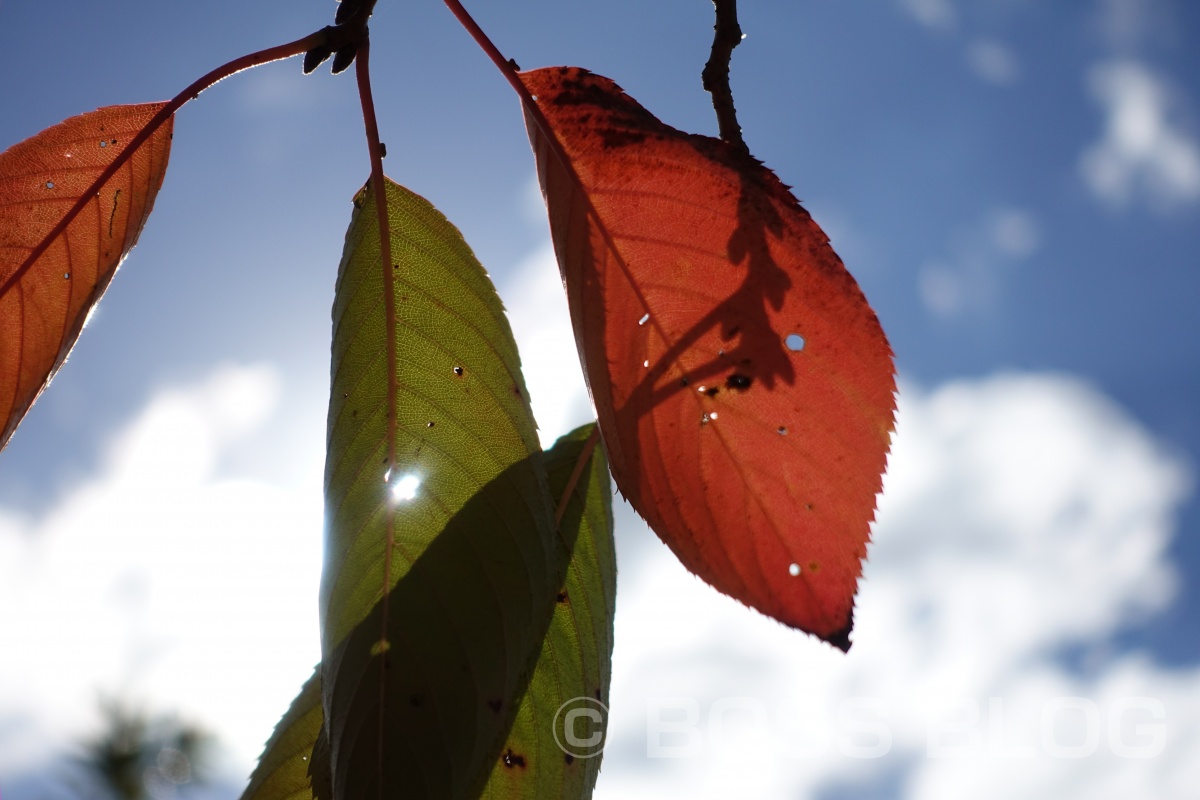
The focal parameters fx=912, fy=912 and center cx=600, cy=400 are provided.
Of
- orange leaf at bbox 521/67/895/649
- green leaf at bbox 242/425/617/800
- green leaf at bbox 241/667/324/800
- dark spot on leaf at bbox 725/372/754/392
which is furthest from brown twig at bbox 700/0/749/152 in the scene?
green leaf at bbox 241/667/324/800

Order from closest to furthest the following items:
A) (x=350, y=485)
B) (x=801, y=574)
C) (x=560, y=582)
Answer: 1. (x=801, y=574)
2. (x=350, y=485)
3. (x=560, y=582)

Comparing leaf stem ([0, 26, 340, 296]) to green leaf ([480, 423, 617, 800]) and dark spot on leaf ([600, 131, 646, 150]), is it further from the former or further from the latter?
green leaf ([480, 423, 617, 800])

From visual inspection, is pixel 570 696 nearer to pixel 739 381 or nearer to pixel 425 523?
pixel 425 523

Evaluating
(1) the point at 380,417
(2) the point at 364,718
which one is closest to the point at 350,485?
(1) the point at 380,417

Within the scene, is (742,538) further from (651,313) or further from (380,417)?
(380,417)

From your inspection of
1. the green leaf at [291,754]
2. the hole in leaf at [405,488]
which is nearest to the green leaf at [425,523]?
the hole in leaf at [405,488]

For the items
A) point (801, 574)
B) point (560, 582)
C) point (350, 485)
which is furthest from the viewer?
point (560, 582)
